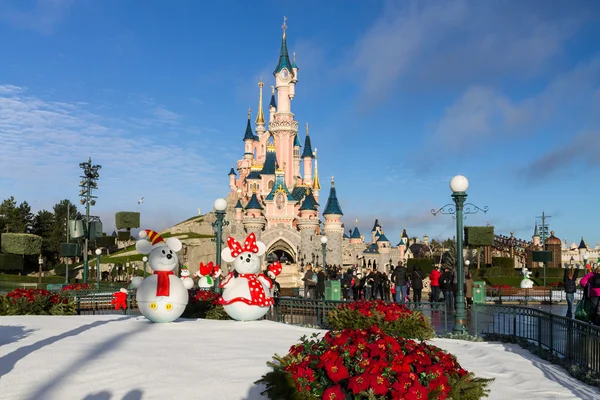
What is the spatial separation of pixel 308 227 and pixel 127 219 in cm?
2036

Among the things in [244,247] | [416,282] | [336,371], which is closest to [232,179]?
[416,282]

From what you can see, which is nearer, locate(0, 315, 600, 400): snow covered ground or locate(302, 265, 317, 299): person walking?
locate(0, 315, 600, 400): snow covered ground

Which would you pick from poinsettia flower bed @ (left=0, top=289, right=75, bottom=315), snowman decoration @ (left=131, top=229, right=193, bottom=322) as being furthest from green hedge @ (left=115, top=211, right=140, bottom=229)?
snowman decoration @ (left=131, top=229, right=193, bottom=322)

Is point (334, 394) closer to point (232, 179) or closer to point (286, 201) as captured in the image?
point (286, 201)

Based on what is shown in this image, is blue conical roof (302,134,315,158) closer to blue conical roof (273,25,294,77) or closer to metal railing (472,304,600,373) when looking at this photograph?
blue conical roof (273,25,294,77)

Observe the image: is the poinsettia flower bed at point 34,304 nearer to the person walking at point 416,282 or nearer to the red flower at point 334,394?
the person walking at point 416,282

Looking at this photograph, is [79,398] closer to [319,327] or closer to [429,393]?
[429,393]

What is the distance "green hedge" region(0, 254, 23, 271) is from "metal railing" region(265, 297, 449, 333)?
1772 inches

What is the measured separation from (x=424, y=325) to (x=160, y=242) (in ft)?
21.5

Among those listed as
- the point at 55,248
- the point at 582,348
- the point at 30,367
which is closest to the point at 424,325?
the point at 582,348

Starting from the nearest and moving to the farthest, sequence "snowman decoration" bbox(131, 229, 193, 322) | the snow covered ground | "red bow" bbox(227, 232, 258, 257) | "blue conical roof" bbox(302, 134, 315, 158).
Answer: the snow covered ground < "snowman decoration" bbox(131, 229, 193, 322) < "red bow" bbox(227, 232, 258, 257) < "blue conical roof" bbox(302, 134, 315, 158)

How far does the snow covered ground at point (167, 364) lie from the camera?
22.4ft

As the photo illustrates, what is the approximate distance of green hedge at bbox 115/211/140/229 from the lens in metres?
51.5

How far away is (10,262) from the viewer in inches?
2126
